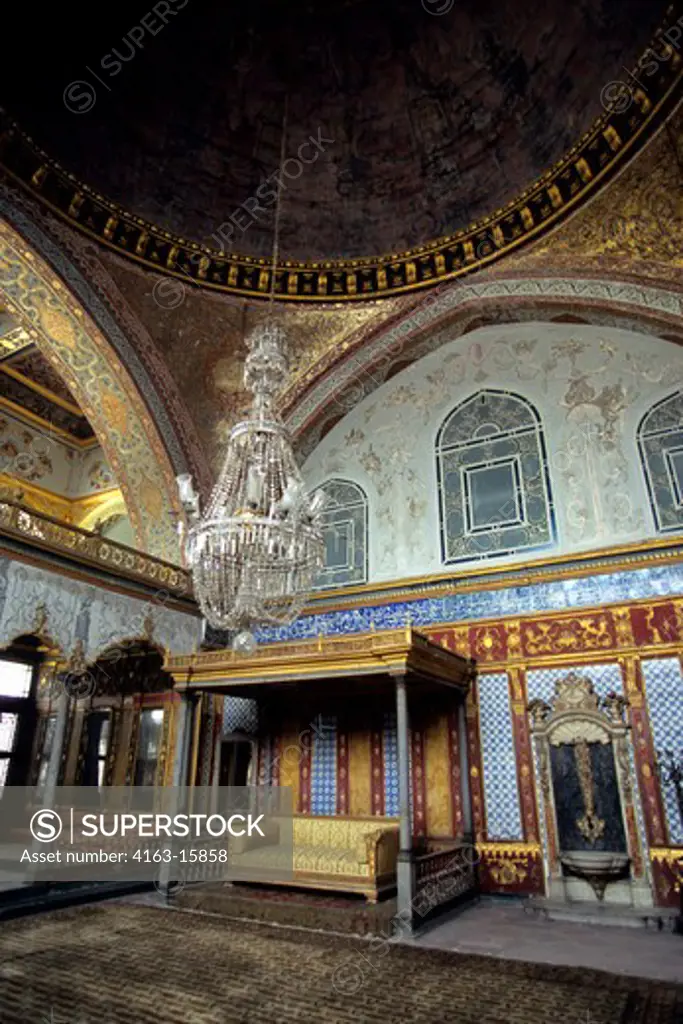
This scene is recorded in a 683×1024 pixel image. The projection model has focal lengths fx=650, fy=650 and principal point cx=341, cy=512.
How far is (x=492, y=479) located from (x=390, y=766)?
404cm

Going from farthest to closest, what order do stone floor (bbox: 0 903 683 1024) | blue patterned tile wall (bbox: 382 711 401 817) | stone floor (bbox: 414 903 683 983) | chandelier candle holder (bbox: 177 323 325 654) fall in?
blue patterned tile wall (bbox: 382 711 401 817) → chandelier candle holder (bbox: 177 323 325 654) → stone floor (bbox: 414 903 683 983) → stone floor (bbox: 0 903 683 1024)

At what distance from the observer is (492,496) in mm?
8922

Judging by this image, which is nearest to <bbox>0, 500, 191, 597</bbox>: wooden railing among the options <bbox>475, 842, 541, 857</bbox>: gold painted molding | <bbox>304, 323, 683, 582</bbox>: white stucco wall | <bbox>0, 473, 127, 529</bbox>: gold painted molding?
<bbox>304, 323, 683, 582</bbox>: white stucco wall

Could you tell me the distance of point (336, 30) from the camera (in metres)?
8.19

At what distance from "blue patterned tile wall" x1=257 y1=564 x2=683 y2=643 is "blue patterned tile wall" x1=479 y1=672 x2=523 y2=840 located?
35.5 inches

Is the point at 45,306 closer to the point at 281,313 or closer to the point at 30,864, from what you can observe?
the point at 281,313

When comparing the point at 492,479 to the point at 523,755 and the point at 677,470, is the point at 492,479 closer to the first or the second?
the point at 677,470

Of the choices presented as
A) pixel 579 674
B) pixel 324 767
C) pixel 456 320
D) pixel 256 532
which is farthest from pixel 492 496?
pixel 324 767

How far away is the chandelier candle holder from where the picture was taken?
5875 millimetres

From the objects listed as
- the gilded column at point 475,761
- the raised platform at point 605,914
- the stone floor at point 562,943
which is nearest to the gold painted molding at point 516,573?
the gilded column at point 475,761

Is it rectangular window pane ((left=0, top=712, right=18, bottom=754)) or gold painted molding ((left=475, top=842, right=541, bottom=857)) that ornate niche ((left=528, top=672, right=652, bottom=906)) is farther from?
rectangular window pane ((left=0, top=712, right=18, bottom=754))

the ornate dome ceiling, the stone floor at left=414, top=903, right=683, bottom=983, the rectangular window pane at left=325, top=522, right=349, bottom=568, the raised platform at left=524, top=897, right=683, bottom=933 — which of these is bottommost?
the stone floor at left=414, top=903, right=683, bottom=983

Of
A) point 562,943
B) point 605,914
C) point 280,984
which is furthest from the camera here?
point 605,914

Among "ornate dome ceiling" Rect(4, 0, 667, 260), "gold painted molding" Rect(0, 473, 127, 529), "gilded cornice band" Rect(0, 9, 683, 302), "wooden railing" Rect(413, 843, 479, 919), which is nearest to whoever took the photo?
"wooden railing" Rect(413, 843, 479, 919)
